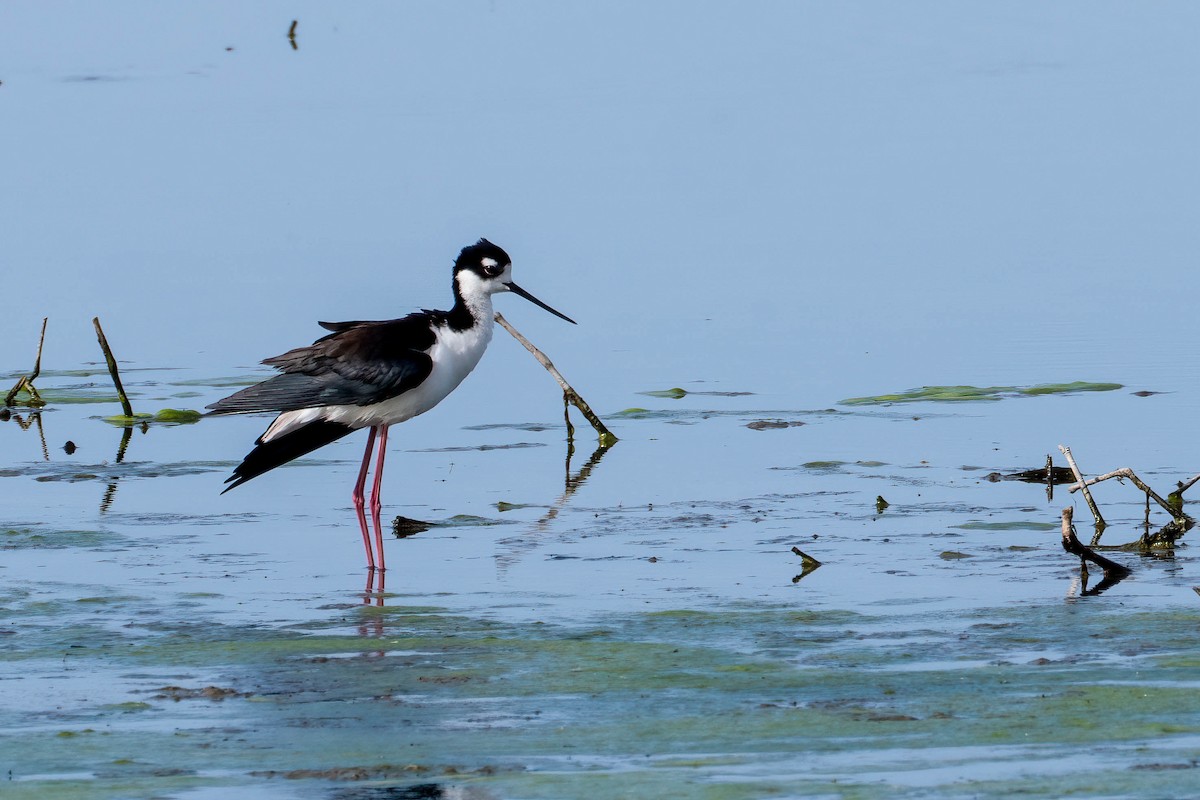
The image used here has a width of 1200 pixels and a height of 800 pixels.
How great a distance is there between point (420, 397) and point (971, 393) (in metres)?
3.94

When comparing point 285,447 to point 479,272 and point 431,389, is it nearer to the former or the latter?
point 431,389

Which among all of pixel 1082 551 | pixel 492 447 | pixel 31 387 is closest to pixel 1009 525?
pixel 1082 551

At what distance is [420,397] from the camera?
11719mm

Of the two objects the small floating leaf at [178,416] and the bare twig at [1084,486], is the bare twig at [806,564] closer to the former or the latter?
the bare twig at [1084,486]

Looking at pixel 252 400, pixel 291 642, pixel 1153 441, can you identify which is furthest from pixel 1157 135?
pixel 291 642

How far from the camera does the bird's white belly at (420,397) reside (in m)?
11.5

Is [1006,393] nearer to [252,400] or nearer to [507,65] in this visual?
[252,400]

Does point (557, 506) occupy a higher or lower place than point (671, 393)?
lower

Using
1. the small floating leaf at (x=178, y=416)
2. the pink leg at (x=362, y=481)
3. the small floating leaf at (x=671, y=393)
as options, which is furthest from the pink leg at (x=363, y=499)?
the small floating leaf at (x=671, y=393)

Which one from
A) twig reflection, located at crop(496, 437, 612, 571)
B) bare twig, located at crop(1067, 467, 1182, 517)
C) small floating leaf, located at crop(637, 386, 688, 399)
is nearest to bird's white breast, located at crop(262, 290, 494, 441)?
twig reflection, located at crop(496, 437, 612, 571)

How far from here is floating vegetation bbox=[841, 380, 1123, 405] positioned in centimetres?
1373

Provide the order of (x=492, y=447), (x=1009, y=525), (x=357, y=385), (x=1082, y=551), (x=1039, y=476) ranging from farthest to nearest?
1. (x=492, y=447)
2. (x=1039, y=476)
3. (x=357, y=385)
4. (x=1009, y=525)
5. (x=1082, y=551)

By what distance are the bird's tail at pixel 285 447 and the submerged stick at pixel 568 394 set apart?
1.36m

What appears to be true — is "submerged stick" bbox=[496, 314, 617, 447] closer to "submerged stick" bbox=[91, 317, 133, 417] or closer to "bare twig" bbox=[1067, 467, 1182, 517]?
"submerged stick" bbox=[91, 317, 133, 417]
